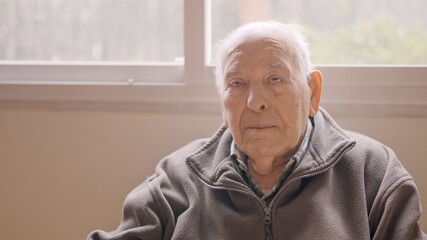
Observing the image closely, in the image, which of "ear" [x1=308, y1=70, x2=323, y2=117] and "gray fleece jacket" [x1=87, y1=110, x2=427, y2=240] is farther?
"ear" [x1=308, y1=70, x2=323, y2=117]

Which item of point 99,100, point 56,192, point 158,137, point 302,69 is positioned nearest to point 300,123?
point 302,69

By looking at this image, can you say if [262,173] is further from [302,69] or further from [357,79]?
[357,79]

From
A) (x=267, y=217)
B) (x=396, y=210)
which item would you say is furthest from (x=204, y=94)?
(x=396, y=210)

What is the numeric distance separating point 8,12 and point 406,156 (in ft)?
5.37

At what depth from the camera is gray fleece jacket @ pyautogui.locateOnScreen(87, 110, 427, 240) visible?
5.60 ft

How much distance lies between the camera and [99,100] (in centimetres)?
239

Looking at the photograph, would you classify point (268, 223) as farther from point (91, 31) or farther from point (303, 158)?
point (91, 31)

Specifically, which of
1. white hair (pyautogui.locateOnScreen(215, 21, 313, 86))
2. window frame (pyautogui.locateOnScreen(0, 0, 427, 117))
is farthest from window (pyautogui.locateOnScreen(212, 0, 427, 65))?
white hair (pyautogui.locateOnScreen(215, 21, 313, 86))

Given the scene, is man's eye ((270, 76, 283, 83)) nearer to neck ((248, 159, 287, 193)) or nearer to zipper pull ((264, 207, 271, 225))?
neck ((248, 159, 287, 193))

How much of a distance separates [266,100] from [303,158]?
7.9 inches

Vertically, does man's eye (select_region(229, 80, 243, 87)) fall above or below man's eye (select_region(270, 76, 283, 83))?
below

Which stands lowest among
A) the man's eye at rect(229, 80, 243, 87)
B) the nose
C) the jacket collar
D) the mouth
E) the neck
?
the neck

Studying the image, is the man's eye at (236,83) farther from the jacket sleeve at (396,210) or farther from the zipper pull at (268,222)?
the jacket sleeve at (396,210)

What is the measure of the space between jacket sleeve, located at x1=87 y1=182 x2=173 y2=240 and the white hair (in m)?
0.43
